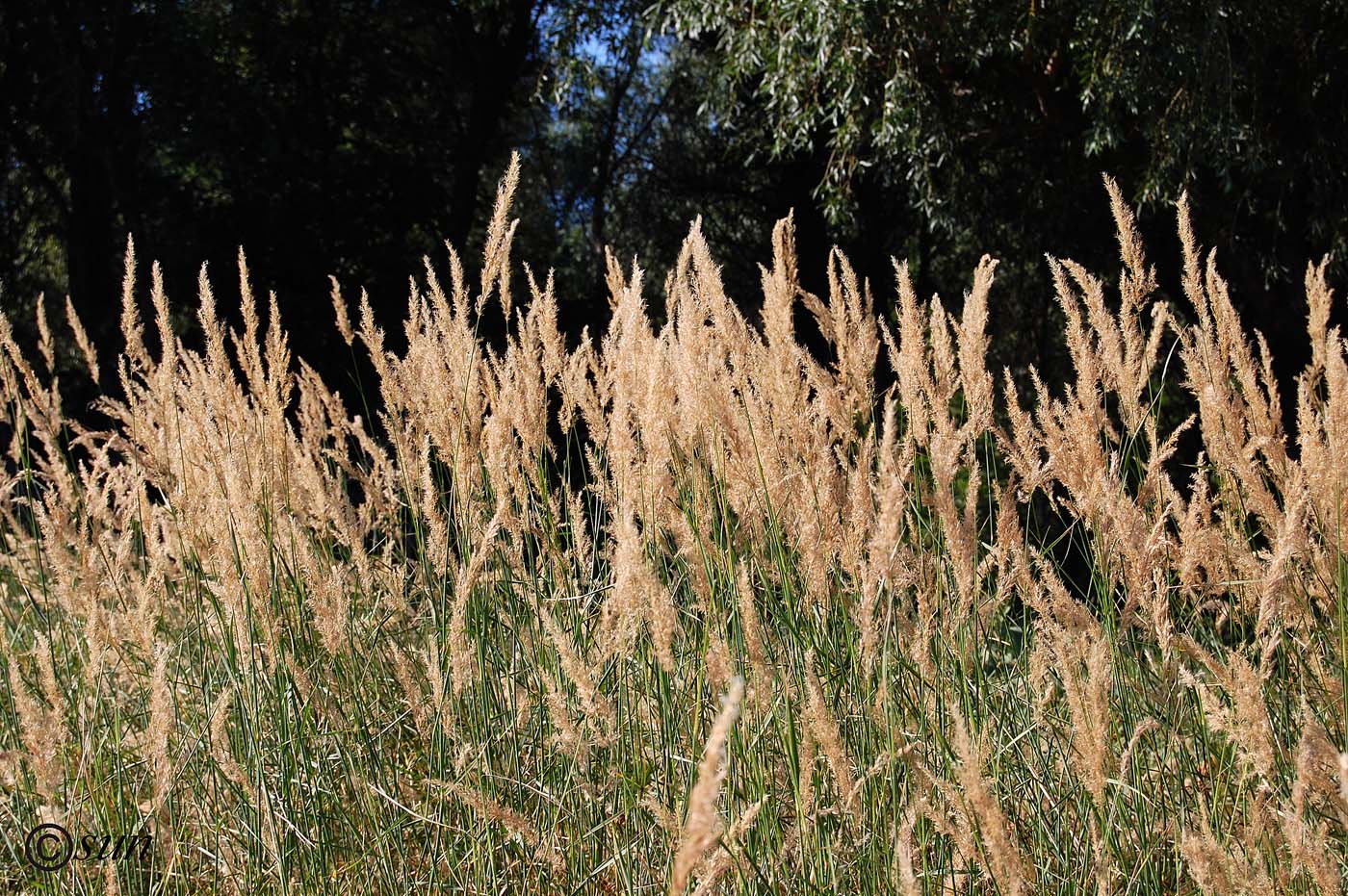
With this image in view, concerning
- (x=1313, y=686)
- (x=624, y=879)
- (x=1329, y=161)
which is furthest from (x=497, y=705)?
(x=1329, y=161)

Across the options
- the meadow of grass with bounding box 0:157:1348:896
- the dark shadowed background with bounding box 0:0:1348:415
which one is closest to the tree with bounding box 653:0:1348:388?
the dark shadowed background with bounding box 0:0:1348:415

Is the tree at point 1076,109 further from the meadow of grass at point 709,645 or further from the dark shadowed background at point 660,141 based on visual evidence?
the meadow of grass at point 709,645

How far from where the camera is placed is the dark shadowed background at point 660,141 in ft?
26.0

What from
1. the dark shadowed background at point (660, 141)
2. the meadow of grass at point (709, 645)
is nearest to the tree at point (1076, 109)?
the dark shadowed background at point (660, 141)

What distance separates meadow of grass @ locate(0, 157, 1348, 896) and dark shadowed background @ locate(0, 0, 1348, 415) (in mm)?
5441

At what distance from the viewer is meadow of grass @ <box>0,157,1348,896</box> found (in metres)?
1.81

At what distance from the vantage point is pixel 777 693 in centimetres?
194

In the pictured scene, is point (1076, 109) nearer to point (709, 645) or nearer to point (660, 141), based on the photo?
point (709, 645)

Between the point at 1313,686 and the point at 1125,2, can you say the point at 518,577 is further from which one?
the point at 1125,2

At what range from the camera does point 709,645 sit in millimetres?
1743

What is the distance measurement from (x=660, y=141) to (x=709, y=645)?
54.6ft

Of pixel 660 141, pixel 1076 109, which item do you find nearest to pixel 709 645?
pixel 1076 109

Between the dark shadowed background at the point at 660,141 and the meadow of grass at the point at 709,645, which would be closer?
the meadow of grass at the point at 709,645

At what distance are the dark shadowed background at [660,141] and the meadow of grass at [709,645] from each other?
544 cm
